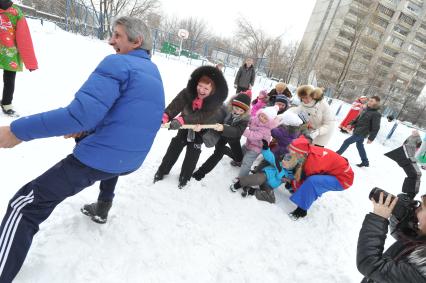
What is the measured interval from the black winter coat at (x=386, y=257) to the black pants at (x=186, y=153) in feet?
7.01

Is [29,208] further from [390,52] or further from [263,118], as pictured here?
[390,52]

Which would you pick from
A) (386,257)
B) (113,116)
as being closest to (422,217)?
(386,257)

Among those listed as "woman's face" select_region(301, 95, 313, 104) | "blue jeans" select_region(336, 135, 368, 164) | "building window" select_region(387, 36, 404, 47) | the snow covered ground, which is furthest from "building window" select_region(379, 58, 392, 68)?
the snow covered ground

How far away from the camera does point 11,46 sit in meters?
3.73

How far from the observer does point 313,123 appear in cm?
459

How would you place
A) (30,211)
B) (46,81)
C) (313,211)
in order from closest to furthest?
(30,211) → (313,211) → (46,81)

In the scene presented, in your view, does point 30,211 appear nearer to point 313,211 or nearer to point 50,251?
point 50,251

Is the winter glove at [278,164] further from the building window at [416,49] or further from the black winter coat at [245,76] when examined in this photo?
the building window at [416,49]

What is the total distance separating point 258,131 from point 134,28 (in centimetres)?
241

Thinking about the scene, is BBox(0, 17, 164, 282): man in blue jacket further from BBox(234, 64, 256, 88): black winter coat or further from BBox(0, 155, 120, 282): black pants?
BBox(234, 64, 256, 88): black winter coat

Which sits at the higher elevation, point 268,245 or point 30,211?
point 30,211

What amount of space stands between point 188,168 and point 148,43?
192 centimetres

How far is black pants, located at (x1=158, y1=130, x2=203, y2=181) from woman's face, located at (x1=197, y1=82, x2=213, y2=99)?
585mm

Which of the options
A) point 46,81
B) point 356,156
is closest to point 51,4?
point 46,81
